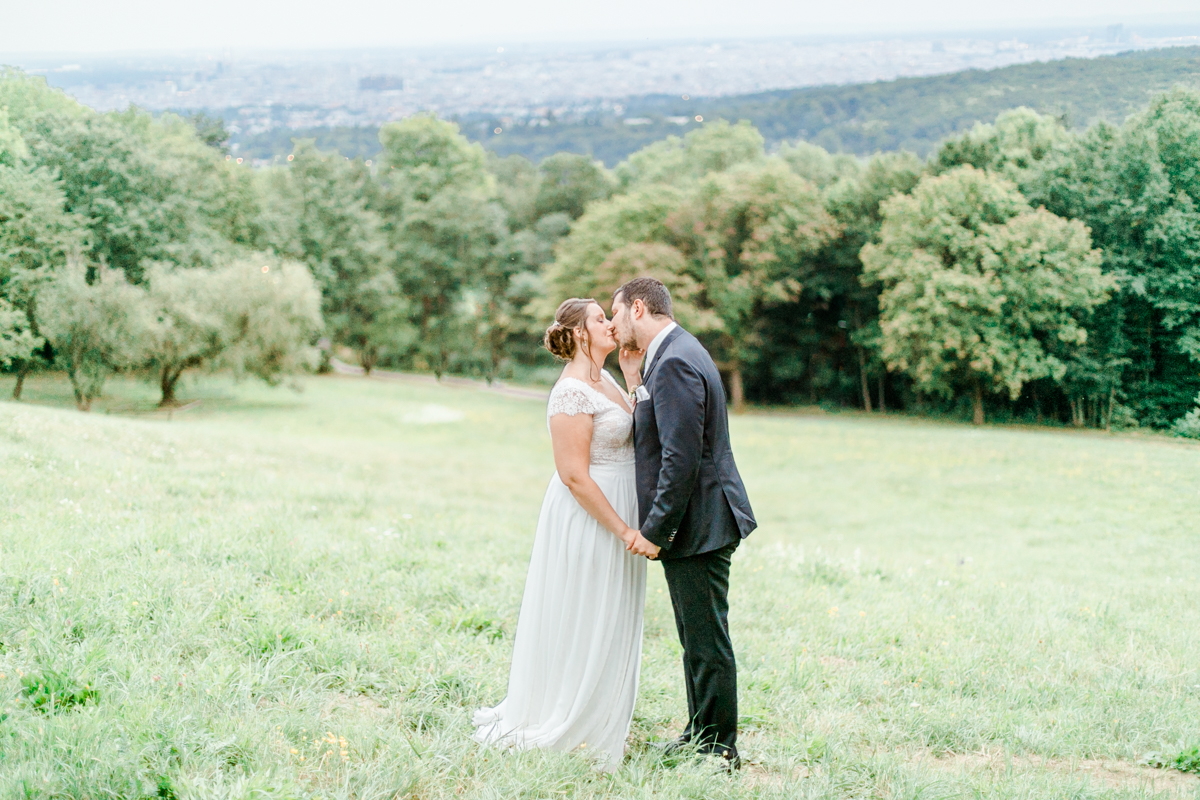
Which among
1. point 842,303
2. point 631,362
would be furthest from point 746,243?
point 631,362

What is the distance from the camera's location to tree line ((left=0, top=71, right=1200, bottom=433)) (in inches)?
337

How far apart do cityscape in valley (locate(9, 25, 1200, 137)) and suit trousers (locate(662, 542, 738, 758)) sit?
8036 millimetres

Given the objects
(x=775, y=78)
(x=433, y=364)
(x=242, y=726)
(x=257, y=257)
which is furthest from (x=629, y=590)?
(x=433, y=364)

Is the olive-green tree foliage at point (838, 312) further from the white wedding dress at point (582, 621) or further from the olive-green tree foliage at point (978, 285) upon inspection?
the white wedding dress at point (582, 621)

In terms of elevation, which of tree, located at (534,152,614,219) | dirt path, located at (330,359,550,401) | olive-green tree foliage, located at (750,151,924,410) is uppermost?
tree, located at (534,152,614,219)

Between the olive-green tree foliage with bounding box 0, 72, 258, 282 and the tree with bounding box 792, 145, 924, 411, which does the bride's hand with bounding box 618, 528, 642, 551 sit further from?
the tree with bounding box 792, 145, 924, 411

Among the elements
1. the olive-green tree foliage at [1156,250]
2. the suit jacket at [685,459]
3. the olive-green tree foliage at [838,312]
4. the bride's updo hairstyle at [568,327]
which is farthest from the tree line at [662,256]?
the bride's updo hairstyle at [568,327]

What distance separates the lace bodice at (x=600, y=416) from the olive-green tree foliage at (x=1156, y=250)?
648 centimetres

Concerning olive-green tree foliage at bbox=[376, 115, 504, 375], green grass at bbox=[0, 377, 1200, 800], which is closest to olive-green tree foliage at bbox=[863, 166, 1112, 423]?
green grass at bbox=[0, 377, 1200, 800]

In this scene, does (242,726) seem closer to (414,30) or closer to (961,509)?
(961,509)

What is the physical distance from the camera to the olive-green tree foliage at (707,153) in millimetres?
42594

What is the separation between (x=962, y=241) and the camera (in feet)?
61.4

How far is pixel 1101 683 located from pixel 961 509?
1036cm

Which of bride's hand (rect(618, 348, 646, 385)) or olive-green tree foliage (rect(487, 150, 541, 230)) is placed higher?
olive-green tree foliage (rect(487, 150, 541, 230))
